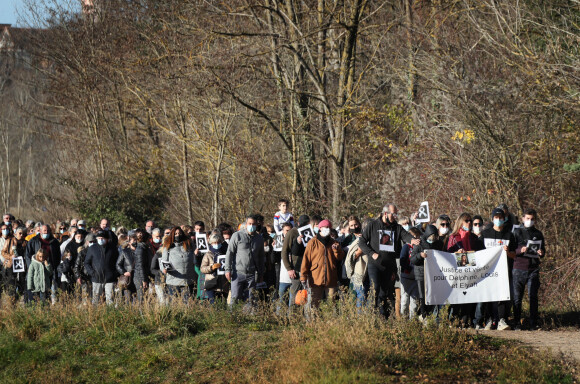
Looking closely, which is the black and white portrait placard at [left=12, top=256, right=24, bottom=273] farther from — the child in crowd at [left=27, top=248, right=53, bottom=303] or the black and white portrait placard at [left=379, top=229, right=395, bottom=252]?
the black and white portrait placard at [left=379, top=229, right=395, bottom=252]

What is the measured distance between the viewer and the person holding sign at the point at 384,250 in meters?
13.4

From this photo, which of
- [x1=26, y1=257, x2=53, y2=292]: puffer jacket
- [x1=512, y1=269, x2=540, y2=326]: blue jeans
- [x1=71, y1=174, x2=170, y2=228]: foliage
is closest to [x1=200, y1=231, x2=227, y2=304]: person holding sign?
[x1=26, y1=257, x2=53, y2=292]: puffer jacket

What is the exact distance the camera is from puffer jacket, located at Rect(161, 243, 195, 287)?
15617mm

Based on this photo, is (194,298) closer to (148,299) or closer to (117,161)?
(148,299)

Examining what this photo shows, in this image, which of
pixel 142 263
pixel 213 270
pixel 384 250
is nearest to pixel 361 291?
pixel 384 250

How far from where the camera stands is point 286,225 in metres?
15.6

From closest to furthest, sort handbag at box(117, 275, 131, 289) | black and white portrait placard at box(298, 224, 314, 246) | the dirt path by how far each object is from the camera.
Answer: the dirt path, black and white portrait placard at box(298, 224, 314, 246), handbag at box(117, 275, 131, 289)

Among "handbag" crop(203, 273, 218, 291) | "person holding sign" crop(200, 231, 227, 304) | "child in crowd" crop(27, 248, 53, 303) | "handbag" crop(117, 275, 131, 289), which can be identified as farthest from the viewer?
"child in crowd" crop(27, 248, 53, 303)

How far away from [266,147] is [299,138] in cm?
268

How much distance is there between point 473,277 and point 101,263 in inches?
282

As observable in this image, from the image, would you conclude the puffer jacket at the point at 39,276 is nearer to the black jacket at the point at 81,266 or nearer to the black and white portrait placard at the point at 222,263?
the black jacket at the point at 81,266

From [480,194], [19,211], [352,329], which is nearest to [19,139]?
[19,211]

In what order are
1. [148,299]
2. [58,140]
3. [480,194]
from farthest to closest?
[58,140] < [480,194] < [148,299]

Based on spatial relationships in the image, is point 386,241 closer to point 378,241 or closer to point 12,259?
point 378,241
